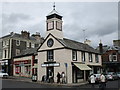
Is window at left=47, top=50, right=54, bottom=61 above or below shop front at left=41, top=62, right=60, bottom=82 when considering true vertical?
above

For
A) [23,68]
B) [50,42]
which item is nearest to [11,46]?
[23,68]

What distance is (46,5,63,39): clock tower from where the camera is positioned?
27622mm

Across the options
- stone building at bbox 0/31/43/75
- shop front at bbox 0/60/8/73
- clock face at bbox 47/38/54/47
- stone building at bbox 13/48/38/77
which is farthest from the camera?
shop front at bbox 0/60/8/73

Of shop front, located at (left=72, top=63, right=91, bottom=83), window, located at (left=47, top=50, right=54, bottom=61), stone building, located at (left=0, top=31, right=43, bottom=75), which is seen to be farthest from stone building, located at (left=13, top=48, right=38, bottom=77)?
shop front, located at (left=72, top=63, right=91, bottom=83)

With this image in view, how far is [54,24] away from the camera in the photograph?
2770 cm

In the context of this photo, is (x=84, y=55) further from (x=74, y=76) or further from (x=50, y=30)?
(x=50, y=30)

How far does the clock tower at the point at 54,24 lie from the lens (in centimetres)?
2762

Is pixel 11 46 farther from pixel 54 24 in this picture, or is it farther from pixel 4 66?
pixel 54 24

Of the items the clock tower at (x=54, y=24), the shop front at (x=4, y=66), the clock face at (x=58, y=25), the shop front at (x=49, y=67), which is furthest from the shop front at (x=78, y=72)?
the shop front at (x=4, y=66)

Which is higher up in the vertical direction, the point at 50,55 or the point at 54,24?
the point at 54,24

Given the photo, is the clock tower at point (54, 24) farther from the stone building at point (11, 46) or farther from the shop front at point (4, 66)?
the shop front at point (4, 66)

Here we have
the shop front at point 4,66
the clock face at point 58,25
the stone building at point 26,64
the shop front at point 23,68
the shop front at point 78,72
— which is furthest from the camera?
the shop front at point 4,66

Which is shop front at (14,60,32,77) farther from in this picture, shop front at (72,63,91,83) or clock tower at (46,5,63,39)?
shop front at (72,63,91,83)

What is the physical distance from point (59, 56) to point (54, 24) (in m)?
5.04
